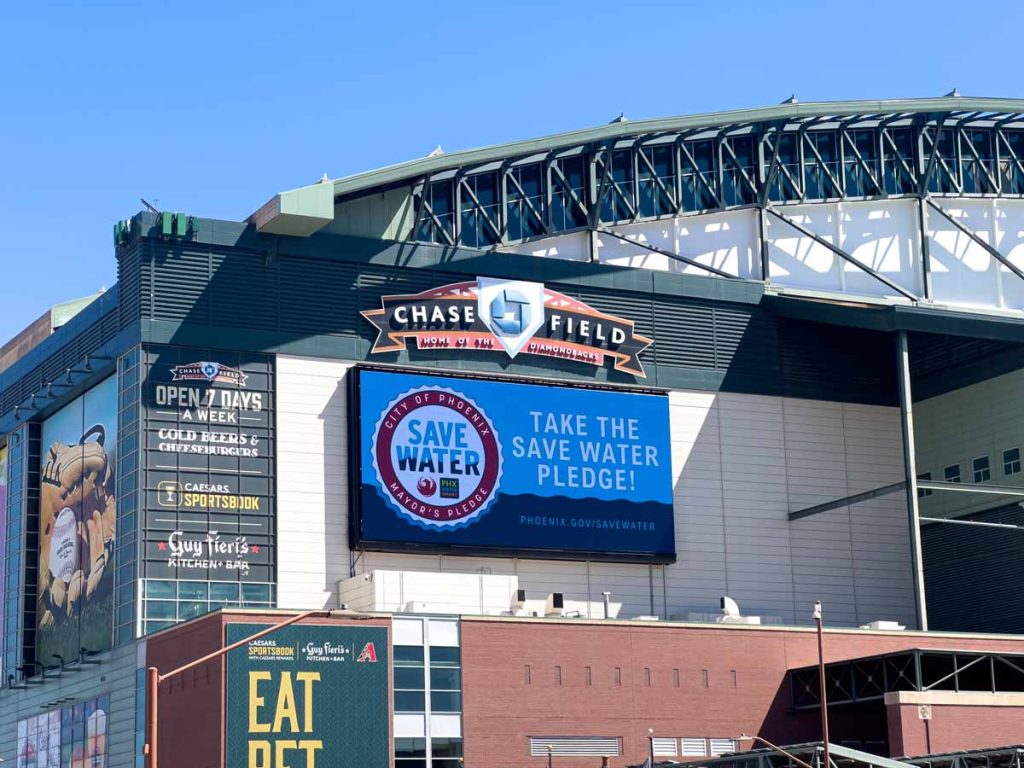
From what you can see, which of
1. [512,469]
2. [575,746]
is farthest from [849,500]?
[575,746]

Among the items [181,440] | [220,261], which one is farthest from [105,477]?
[220,261]

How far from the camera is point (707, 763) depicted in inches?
2336

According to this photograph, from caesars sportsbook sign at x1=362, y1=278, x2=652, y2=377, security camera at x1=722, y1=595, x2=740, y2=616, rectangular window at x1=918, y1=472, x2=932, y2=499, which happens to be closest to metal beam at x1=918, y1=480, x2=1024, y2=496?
rectangular window at x1=918, y1=472, x2=932, y2=499

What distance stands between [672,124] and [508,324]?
12.8 metres

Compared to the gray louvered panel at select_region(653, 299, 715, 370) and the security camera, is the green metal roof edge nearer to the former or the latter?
the gray louvered panel at select_region(653, 299, 715, 370)

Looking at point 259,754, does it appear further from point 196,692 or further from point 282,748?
point 196,692

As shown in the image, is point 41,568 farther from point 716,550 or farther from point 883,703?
point 883,703

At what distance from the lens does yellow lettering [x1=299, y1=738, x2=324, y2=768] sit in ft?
202

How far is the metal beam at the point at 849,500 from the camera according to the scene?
75.4 metres

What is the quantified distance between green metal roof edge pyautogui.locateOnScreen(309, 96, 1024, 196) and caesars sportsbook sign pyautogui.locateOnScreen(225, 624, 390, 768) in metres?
20.1

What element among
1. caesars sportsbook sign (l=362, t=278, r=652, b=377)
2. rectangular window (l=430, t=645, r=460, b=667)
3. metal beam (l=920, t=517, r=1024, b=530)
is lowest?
rectangular window (l=430, t=645, r=460, b=667)

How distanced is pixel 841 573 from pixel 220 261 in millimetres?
31844

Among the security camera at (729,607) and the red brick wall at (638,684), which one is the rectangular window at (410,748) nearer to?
the red brick wall at (638,684)

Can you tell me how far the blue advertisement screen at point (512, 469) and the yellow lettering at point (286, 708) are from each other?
9.32 meters
